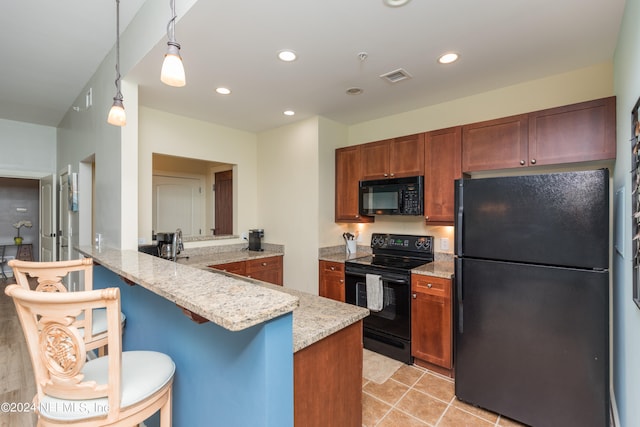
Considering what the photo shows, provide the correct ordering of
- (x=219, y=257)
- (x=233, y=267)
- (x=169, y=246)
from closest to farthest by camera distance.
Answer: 1. (x=169, y=246)
2. (x=233, y=267)
3. (x=219, y=257)

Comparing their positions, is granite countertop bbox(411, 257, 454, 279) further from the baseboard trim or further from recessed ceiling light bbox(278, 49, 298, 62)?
recessed ceiling light bbox(278, 49, 298, 62)

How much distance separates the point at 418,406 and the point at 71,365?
214cm

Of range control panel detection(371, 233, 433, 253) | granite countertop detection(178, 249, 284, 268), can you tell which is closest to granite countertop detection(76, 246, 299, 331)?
granite countertop detection(178, 249, 284, 268)

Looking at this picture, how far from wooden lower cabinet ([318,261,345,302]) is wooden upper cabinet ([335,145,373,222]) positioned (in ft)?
2.06

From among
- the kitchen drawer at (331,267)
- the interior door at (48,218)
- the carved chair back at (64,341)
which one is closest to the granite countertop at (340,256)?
the kitchen drawer at (331,267)

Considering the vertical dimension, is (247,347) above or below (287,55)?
below

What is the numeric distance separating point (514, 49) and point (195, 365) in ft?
9.22

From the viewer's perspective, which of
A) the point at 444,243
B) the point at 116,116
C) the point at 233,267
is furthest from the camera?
the point at 233,267

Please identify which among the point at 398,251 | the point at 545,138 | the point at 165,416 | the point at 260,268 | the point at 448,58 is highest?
the point at 448,58

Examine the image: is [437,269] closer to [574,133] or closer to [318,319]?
[574,133]

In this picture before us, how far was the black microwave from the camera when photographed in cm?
300

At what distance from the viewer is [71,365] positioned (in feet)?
3.37

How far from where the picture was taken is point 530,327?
187 cm

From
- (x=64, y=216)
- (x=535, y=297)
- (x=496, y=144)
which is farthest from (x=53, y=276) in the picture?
(x=496, y=144)
